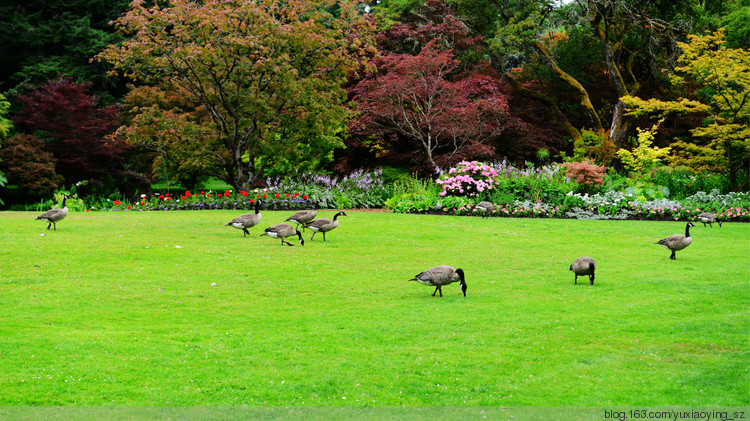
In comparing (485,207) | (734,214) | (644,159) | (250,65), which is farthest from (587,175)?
(250,65)

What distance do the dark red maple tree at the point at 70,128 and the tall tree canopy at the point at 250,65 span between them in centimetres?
385

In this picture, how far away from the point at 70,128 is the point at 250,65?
11.1m

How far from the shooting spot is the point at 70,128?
2942cm

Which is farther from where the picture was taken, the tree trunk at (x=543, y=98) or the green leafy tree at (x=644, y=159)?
the tree trunk at (x=543, y=98)

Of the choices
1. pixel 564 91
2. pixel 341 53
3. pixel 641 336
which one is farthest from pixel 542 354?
pixel 564 91

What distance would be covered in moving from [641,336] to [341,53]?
19659mm

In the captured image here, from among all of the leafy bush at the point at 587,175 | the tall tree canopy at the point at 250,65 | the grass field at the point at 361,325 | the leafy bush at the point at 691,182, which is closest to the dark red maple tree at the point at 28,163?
the tall tree canopy at the point at 250,65

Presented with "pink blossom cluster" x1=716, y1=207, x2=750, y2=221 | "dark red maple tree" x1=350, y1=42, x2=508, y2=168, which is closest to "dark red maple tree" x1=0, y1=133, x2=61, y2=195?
"dark red maple tree" x1=350, y1=42, x2=508, y2=168

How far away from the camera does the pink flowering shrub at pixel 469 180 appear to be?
2336 centimetres

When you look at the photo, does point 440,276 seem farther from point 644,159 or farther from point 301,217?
point 644,159

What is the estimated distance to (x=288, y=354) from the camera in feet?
23.5

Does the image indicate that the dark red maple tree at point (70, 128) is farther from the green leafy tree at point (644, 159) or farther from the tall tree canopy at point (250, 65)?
the green leafy tree at point (644, 159)

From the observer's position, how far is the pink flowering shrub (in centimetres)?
2336

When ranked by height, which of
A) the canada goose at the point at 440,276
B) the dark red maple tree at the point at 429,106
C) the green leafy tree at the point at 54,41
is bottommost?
the canada goose at the point at 440,276
